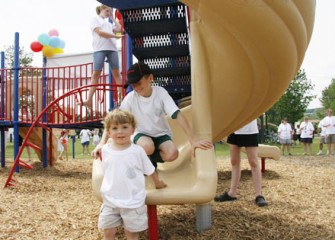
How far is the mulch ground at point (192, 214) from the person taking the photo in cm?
317

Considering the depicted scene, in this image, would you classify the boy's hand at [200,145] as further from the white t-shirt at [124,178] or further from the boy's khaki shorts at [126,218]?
the boy's khaki shorts at [126,218]

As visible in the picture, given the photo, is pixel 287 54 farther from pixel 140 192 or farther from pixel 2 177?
pixel 2 177

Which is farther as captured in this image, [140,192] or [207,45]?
[207,45]

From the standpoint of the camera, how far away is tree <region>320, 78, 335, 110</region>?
2018 inches

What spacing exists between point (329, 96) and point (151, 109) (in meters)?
56.5

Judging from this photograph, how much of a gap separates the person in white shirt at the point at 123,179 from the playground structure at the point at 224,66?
6.5 inches

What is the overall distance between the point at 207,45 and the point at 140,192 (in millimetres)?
1322

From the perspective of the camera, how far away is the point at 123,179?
8.30 ft

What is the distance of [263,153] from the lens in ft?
23.3

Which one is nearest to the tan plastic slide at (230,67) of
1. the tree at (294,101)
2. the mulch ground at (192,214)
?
the mulch ground at (192,214)

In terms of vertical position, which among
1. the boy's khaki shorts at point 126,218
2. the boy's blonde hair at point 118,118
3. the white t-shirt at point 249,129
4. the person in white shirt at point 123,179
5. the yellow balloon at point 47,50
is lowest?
the boy's khaki shorts at point 126,218

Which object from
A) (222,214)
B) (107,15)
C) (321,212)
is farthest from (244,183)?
(107,15)

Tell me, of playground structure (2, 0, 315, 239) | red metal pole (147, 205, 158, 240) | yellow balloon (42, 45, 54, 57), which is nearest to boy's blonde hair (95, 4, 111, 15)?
playground structure (2, 0, 315, 239)

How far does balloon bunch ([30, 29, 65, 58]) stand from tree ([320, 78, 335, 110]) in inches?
1736
